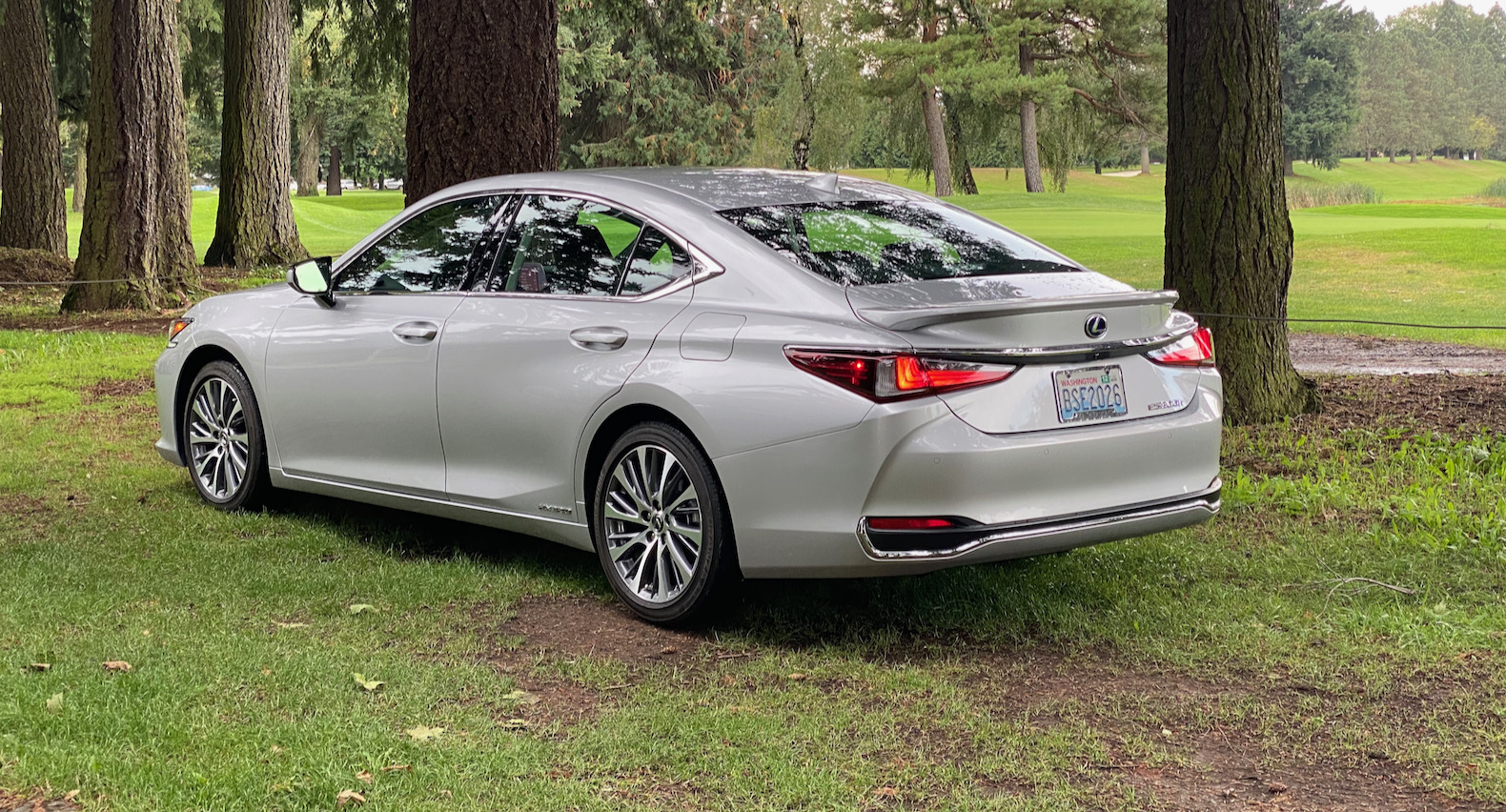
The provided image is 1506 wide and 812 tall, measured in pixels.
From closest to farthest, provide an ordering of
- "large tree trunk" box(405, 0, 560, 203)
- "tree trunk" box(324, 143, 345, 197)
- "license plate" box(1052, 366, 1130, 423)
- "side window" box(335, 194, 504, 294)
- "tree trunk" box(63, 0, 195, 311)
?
"license plate" box(1052, 366, 1130, 423), "side window" box(335, 194, 504, 294), "large tree trunk" box(405, 0, 560, 203), "tree trunk" box(63, 0, 195, 311), "tree trunk" box(324, 143, 345, 197)

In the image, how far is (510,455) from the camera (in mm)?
5812

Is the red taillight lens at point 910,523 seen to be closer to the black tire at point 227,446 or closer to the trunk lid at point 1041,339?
the trunk lid at point 1041,339

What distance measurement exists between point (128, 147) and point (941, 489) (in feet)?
42.8

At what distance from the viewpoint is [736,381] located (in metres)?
4.94

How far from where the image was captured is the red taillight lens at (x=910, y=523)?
4.64 metres

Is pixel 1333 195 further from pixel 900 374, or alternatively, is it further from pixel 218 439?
pixel 900 374

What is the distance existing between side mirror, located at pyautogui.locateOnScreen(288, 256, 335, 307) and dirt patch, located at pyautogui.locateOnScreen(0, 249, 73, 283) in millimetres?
13901

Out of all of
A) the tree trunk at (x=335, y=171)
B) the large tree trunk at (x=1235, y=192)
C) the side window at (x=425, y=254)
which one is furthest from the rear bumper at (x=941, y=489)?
the tree trunk at (x=335, y=171)

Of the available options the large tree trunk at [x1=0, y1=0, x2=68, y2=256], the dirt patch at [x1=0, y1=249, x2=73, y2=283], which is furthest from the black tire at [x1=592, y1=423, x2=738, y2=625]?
the large tree trunk at [x1=0, y1=0, x2=68, y2=256]

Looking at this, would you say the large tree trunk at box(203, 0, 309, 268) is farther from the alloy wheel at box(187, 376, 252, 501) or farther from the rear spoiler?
the rear spoiler

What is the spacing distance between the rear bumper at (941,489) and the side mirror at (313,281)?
2.55 metres

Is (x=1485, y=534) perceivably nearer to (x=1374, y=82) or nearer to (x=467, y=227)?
(x=467, y=227)

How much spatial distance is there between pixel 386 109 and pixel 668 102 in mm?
15415

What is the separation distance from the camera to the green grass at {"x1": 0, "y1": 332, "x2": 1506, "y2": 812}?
12.9 feet
